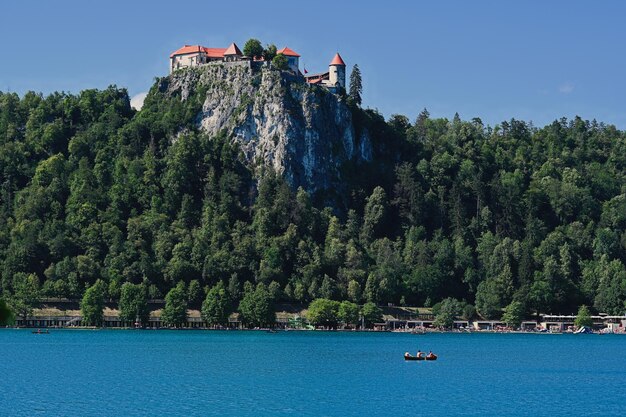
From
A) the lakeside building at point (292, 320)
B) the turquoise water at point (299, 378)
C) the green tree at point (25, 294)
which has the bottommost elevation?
the turquoise water at point (299, 378)

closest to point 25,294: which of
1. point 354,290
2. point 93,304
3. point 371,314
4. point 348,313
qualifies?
point 93,304

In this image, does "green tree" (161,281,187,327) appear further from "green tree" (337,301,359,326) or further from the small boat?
the small boat

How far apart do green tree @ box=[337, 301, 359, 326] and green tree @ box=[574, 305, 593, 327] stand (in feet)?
120

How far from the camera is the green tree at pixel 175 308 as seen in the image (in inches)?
7131

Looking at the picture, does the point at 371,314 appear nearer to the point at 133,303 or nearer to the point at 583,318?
the point at 583,318

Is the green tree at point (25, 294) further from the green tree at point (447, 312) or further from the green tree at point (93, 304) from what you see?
the green tree at point (447, 312)

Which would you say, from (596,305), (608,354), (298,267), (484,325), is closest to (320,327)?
(298,267)

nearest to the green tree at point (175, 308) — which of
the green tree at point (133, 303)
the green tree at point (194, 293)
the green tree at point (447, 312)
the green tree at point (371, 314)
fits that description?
the green tree at point (194, 293)

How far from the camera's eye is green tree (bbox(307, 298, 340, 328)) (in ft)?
607

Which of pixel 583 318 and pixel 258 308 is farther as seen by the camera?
pixel 583 318

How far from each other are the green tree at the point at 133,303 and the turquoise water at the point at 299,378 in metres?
20.3

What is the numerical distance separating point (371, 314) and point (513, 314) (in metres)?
23.2

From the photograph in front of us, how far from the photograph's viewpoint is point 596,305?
649 ft

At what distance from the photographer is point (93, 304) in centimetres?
17962
